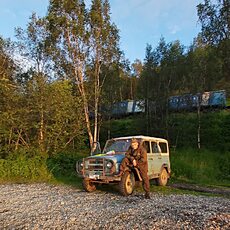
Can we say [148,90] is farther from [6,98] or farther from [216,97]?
[6,98]

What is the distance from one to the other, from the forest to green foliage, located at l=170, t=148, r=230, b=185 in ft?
1.66

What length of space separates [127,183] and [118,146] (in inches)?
72.9

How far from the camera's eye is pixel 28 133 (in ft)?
61.0

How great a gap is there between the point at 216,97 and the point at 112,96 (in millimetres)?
9817

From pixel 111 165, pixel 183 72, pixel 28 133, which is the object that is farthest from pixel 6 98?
pixel 183 72

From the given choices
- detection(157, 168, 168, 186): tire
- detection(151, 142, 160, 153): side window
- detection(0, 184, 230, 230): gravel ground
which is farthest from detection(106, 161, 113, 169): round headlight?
detection(157, 168, 168, 186): tire

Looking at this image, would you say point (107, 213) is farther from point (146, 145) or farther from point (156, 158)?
point (156, 158)

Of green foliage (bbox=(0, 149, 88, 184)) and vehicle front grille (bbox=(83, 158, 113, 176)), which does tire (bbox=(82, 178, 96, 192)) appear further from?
green foliage (bbox=(0, 149, 88, 184))

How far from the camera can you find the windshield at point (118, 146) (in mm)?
11148

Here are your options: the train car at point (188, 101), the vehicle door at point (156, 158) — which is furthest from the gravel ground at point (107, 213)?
the train car at point (188, 101)

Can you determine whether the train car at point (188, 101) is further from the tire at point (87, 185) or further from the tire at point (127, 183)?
the tire at point (127, 183)

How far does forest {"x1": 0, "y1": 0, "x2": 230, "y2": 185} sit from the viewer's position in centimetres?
1728

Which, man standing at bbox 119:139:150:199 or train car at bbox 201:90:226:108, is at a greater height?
train car at bbox 201:90:226:108

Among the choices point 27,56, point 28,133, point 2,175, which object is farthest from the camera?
point 27,56
